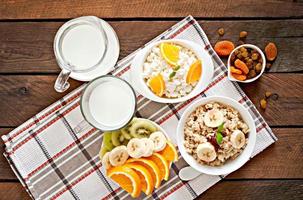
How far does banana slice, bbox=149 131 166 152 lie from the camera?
134 cm

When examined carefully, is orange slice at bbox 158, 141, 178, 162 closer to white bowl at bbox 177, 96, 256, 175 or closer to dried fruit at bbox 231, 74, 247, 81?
white bowl at bbox 177, 96, 256, 175

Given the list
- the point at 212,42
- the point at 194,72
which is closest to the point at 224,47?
the point at 212,42

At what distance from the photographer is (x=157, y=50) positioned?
4.50 ft

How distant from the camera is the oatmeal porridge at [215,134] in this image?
1.34 m

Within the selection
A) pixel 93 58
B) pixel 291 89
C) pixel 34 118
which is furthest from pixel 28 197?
pixel 291 89

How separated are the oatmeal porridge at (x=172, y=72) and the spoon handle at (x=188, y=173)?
21 centimetres

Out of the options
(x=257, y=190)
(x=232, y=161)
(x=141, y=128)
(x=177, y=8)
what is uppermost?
(x=177, y=8)

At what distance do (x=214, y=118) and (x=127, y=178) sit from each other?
10.7 inches

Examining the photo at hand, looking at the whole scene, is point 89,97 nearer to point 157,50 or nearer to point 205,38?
point 157,50

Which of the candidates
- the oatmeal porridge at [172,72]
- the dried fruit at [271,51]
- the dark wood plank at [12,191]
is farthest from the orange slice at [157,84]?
the dark wood plank at [12,191]

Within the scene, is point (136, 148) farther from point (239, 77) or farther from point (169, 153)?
point (239, 77)

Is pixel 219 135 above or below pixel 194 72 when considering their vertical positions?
below

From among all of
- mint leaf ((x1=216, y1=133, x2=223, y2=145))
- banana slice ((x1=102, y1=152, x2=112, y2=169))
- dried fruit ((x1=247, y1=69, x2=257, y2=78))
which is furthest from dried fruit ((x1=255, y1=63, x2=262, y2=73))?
banana slice ((x1=102, y1=152, x2=112, y2=169))

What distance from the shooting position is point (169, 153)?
1.36 meters
